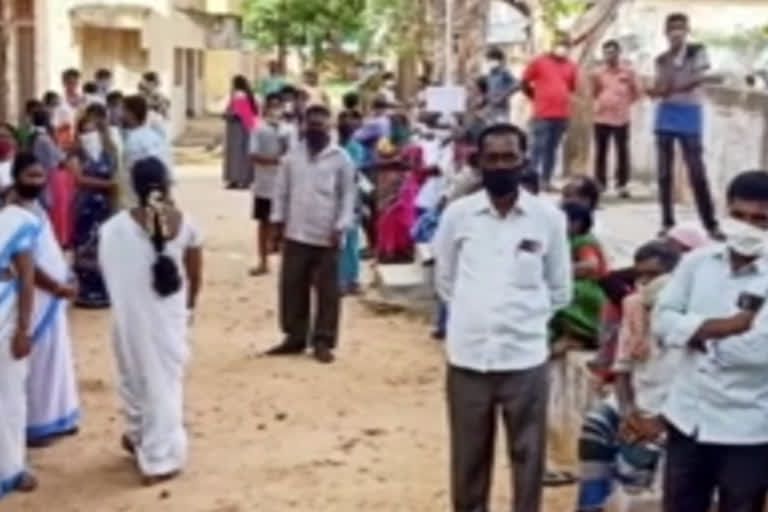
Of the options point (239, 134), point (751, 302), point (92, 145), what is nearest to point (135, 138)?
point (92, 145)

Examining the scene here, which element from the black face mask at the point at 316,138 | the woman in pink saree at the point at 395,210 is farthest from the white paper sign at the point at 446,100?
the black face mask at the point at 316,138

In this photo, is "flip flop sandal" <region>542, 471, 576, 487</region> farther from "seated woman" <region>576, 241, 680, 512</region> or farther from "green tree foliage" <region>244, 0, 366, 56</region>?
"green tree foliage" <region>244, 0, 366, 56</region>

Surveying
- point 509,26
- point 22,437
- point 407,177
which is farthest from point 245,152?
point 22,437

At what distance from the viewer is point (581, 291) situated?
7.83m

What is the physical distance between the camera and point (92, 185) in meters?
12.6

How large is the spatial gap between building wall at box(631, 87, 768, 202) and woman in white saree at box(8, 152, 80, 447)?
6.42 metres

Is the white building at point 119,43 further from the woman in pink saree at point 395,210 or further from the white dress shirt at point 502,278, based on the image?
the white dress shirt at point 502,278

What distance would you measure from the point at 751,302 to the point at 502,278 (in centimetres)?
132

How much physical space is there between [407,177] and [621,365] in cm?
816

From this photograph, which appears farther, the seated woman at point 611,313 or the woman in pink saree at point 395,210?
the woman in pink saree at point 395,210

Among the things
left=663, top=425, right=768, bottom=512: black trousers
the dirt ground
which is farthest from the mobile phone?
the dirt ground

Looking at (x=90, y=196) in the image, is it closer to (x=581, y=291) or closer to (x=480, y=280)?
(x=581, y=291)

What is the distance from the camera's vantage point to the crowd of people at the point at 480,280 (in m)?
4.82

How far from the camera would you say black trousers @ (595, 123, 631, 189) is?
48.2 feet
